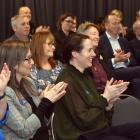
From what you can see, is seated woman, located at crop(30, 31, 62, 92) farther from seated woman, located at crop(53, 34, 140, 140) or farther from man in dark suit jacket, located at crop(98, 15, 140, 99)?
man in dark suit jacket, located at crop(98, 15, 140, 99)

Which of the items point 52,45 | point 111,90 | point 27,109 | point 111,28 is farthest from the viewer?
point 111,28

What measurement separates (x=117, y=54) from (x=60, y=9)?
266cm

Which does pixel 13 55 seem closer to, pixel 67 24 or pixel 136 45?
pixel 67 24

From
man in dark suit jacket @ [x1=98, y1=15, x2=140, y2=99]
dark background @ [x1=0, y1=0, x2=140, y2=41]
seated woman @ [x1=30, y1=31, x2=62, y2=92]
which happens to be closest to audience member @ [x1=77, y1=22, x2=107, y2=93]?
seated woman @ [x1=30, y1=31, x2=62, y2=92]

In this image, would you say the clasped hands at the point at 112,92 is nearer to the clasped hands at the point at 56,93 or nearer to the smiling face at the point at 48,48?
the clasped hands at the point at 56,93

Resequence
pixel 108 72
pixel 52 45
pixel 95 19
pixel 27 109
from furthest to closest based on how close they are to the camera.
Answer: pixel 95 19, pixel 108 72, pixel 52 45, pixel 27 109

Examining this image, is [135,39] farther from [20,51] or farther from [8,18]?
[20,51]

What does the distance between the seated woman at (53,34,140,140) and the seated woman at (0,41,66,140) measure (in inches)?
4.6

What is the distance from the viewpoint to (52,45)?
3820 millimetres

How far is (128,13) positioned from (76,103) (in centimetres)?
538

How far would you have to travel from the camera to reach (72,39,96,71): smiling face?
303 cm

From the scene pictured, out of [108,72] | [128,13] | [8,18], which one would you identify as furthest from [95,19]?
[108,72]

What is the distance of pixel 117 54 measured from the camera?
4.91 metres

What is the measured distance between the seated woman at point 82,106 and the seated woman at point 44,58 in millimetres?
576
